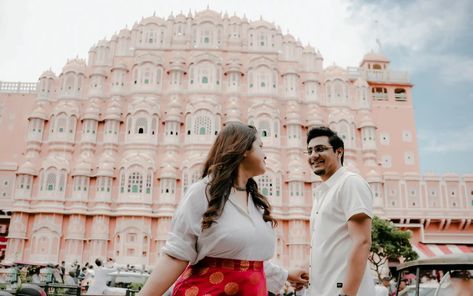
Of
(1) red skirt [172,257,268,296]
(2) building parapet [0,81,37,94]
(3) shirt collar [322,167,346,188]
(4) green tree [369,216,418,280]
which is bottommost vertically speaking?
(1) red skirt [172,257,268,296]

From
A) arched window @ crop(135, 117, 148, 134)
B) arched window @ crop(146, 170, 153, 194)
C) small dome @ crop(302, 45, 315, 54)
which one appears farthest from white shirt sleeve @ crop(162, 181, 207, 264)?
small dome @ crop(302, 45, 315, 54)

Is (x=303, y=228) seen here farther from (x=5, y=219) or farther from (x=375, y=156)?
(x=5, y=219)

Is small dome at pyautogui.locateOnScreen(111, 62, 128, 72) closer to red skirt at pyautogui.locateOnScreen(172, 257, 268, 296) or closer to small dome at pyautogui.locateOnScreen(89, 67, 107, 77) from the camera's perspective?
small dome at pyautogui.locateOnScreen(89, 67, 107, 77)

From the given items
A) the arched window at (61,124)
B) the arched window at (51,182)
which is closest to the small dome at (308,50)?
the arched window at (61,124)

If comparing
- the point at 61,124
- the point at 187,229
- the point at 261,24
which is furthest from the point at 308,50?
the point at 187,229

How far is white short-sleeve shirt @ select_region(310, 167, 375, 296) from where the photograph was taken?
259 cm

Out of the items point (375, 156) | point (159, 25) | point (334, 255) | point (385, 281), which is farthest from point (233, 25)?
point (334, 255)

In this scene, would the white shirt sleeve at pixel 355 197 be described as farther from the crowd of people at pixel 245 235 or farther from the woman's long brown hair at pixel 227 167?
the woman's long brown hair at pixel 227 167

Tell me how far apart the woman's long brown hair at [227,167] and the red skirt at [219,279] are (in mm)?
206

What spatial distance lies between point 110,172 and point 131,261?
5323 mm

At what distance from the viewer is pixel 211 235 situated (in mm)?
2043

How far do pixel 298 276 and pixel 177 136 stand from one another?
2506cm

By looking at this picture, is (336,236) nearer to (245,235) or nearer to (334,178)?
(334,178)

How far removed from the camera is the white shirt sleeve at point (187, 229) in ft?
6.57
